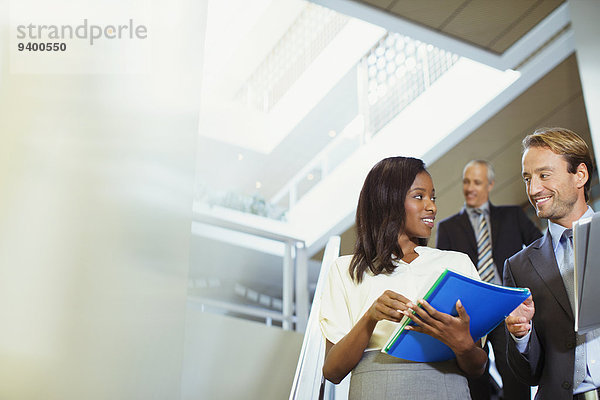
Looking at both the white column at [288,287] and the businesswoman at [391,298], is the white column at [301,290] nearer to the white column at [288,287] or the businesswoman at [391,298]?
the white column at [288,287]

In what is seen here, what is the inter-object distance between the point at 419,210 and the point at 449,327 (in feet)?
1.71

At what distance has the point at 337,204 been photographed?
930cm

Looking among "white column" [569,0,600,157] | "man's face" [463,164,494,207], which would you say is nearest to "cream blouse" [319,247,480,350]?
"man's face" [463,164,494,207]

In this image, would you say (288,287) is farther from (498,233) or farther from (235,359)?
(498,233)

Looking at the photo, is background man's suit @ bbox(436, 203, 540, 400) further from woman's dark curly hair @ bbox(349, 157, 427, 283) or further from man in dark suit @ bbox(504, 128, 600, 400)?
woman's dark curly hair @ bbox(349, 157, 427, 283)

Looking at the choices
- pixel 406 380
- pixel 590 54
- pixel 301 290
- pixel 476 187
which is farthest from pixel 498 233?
pixel 301 290

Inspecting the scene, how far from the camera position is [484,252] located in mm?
3855

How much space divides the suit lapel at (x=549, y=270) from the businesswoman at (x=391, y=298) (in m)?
0.30

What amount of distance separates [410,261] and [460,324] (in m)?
0.42

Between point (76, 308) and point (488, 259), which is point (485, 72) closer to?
point (488, 259)

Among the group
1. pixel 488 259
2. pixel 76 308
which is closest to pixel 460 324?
pixel 76 308

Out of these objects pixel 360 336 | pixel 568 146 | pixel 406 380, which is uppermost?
pixel 568 146

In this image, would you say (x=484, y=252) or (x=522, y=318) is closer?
(x=522, y=318)

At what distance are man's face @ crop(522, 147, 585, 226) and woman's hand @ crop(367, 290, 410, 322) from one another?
75 cm
